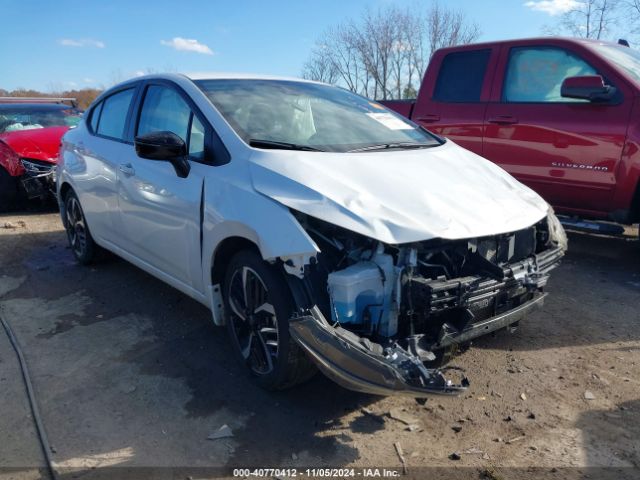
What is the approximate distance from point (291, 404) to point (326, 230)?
0.99 metres

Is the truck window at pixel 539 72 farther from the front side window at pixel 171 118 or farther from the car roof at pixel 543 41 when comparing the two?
the front side window at pixel 171 118

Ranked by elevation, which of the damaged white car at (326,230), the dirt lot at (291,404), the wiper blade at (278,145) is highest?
the wiper blade at (278,145)

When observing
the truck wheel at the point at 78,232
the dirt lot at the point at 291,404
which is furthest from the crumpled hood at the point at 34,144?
the dirt lot at the point at 291,404

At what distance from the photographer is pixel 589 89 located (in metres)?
4.82

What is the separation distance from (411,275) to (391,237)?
0.23 meters

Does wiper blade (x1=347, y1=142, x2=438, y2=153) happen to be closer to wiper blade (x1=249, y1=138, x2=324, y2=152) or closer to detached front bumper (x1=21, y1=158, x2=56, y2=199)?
wiper blade (x1=249, y1=138, x2=324, y2=152)

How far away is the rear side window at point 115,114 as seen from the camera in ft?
14.6

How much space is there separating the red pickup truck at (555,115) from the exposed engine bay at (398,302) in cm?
250

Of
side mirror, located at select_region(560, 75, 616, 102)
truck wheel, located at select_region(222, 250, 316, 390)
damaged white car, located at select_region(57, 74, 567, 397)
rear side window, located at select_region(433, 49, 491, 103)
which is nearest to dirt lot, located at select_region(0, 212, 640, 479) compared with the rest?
truck wheel, located at select_region(222, 250, 316, 390)

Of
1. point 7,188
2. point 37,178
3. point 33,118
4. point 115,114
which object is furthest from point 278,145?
point 33,118

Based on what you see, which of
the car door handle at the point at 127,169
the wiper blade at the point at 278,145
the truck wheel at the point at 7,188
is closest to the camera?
the wiper blade at the point at 278,145

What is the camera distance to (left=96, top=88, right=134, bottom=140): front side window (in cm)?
446

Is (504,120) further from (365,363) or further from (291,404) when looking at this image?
(365,363)

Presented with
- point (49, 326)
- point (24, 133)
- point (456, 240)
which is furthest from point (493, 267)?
point (24, 133)
